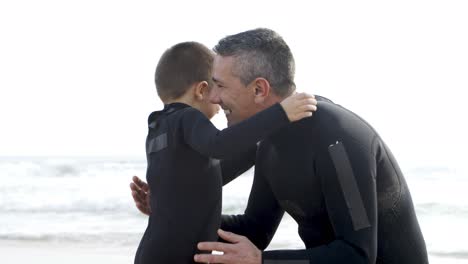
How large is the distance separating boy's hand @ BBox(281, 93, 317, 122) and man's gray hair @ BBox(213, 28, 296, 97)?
0.79ft

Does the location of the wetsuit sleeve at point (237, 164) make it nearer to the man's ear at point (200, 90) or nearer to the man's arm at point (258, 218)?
the man's arm at point (258, 218)

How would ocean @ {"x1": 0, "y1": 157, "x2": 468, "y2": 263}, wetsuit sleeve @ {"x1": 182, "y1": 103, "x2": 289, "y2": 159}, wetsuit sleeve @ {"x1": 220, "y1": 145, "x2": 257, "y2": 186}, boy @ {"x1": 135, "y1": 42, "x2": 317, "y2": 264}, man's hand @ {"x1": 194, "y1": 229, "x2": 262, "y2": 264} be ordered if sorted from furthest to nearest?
ocean @ {"x1": 0, "y1": 157, "x2": 468, "y2": 263}, wetsuit sleeve @ {"x1": 220, "y1": 145, "x2": 257, "y2": 186}, boy @ {"x1": 135, "y1": 42, "x2": 317, "y2": 264}, wetsuit sleeve @ {"x1": 182, "y1": 103, "x2": 289, "y2": 159}, man's hand @ {"x1": 194, "y1": 229, "x2": 262, "y2": 264}

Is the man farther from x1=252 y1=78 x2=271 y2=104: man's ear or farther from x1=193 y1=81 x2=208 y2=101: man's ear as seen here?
x1=193 y1=81 x2=208 y2=101: man's ear

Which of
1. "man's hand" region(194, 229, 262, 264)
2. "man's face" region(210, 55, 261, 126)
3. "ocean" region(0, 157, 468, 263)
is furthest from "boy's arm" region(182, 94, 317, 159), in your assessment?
"ocean" region(0, 157, 468, 263)

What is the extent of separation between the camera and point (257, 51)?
283 cm

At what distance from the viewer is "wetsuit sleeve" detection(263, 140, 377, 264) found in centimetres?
241

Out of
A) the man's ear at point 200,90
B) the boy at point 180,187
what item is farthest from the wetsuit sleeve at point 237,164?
the man's ear at point 200,90

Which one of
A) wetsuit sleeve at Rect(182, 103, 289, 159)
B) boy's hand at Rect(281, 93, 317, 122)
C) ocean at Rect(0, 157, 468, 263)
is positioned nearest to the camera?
boy's hand at Rect(281, 93, 317, 122)

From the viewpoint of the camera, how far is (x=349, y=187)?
2.46 m

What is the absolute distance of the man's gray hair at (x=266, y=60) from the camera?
282 cm

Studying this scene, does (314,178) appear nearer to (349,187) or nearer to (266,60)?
(349,187)

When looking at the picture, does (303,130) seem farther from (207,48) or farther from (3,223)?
(3,223)

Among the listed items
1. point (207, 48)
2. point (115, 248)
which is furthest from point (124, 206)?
point (207, 48)

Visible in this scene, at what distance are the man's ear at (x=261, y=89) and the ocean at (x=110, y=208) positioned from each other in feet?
21.2
